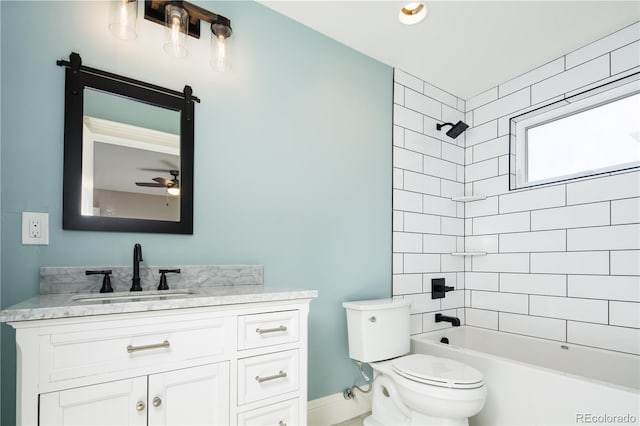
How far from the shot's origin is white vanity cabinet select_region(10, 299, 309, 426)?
103 cm

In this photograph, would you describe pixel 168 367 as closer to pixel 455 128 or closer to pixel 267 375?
pixel 267 375

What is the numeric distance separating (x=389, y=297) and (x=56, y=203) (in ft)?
6.48

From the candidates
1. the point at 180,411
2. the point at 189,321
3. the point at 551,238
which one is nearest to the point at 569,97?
the point at 551,238

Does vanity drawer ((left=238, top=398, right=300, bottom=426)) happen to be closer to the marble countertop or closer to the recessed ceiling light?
the marble countertop

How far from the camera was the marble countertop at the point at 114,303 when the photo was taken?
1.01 metres

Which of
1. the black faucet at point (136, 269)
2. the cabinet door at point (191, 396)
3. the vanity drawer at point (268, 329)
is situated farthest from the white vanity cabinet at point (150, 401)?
the black faucet at point (136, 269)

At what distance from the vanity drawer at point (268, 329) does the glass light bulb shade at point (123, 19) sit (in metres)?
1.31

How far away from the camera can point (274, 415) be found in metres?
1.42

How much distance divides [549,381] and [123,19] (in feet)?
8.56

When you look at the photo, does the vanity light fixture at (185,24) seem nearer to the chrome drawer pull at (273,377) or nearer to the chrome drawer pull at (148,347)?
the chrome drawer pull at (148,347)

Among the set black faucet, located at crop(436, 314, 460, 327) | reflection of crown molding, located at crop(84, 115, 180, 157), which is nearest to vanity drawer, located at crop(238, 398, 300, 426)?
reflection of crown molding, located at crop(84, 115, 180, 157)

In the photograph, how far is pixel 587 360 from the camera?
86.7 inches

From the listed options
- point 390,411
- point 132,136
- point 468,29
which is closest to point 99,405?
point 132,136

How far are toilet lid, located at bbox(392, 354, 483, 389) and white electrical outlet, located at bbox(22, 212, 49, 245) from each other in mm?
1744
